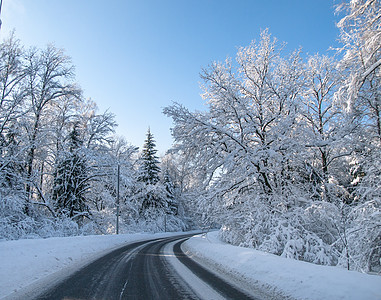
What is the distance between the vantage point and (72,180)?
20.1 m

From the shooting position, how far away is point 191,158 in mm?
11836

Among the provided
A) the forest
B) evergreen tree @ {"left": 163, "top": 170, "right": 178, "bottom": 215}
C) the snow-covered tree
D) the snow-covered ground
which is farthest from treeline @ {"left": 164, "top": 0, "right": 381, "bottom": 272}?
evergreen tree @ {"left": 163, "top": 170, "right": 178, "bottom": 215}

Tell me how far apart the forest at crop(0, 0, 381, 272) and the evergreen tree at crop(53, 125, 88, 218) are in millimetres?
428

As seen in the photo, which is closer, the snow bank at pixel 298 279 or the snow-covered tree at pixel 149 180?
the snow bank at pixel 298 279

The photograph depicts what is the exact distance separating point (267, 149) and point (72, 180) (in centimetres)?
1725

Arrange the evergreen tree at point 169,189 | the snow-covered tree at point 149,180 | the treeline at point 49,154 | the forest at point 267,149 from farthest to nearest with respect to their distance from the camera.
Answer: the evergreen tree at point 169,189
the snow-covered tree at point 149,180
the treeline at point 49,154
the forest at point 267,149

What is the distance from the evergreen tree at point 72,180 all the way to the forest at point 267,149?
1.40 ft

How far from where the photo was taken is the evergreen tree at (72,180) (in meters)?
19.6

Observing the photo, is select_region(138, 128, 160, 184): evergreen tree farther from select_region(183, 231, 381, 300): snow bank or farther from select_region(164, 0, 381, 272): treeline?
select_region(183, 231, 381, 300): snow bank

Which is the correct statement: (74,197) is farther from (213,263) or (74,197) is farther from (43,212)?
(213,263)

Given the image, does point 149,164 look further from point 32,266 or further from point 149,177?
point 32,266

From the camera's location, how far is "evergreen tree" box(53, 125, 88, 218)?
64.4 ft

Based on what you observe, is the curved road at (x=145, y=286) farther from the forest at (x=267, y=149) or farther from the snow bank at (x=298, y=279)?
the forest at (x=267, y=149)

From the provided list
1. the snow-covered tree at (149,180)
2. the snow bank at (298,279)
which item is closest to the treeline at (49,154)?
the snow-covered tree at (149,180)
